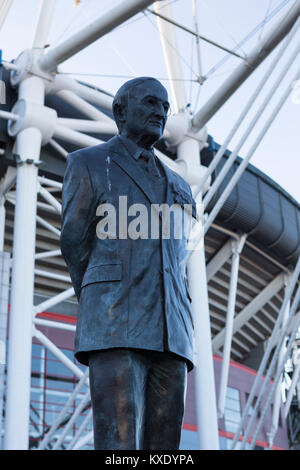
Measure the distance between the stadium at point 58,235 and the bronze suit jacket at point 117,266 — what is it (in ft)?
23.4

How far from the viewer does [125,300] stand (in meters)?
3.81

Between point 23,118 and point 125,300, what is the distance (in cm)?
1200

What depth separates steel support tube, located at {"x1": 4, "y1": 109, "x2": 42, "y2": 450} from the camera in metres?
13.5

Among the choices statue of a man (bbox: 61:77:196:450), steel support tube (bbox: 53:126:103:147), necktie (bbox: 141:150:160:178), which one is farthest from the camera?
steel support tube (bbox: 53:126:103:147)

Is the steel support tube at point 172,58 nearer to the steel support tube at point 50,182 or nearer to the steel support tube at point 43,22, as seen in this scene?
the steel support tube at point 43,22

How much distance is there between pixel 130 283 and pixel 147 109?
0.91 meters

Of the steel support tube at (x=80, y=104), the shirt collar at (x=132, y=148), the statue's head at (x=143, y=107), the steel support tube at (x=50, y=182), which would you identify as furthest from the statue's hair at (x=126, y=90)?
the steel support tube at (x=50, y=182)

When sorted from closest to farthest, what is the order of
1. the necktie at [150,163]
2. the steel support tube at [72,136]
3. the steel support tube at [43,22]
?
the necktie at [150,163]
the steel support tube at [43,22]
the steel support tube at [72,136]

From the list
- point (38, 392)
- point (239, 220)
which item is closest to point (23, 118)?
point (38, 392)

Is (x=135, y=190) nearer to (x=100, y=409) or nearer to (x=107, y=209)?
(x=107, y=209)

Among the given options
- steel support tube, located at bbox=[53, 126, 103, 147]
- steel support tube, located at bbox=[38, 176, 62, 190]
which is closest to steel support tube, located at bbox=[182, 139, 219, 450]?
steel support tube, located at bbox=[53, 126, 103, 147]

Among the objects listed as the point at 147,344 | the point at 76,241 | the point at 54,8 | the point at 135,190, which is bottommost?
the point at 147,344

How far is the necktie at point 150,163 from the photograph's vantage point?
4.25m

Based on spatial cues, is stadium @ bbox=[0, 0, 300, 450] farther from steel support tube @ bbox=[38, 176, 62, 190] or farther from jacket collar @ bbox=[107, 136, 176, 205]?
jacket collar @ bbox=[107, 136, 176, 205]
